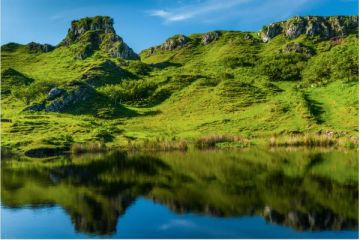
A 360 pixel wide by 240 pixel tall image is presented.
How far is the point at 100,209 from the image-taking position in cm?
4275

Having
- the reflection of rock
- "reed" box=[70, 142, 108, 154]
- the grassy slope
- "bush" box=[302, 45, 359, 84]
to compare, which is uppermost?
"bush" box=[302, 45, 359, 84]

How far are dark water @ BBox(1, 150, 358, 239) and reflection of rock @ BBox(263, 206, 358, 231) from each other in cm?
8

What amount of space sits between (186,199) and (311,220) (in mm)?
13637

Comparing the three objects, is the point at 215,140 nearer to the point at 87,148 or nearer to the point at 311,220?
the point at 87,148

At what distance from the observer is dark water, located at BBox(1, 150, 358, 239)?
35.4 m

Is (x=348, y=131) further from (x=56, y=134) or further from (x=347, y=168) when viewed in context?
(x=56, y=134)

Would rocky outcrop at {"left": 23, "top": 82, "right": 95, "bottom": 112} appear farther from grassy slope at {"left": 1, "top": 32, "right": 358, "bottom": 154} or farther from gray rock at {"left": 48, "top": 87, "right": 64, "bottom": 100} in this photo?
grassy slope at {"left": 1, "top": 32, "right": 358, "bottom": 154}

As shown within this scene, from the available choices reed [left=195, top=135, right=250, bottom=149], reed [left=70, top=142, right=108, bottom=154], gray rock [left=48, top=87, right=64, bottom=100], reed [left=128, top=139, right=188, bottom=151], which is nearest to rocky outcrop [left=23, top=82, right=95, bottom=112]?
gray rock [left=48, top=87, right=64, bottom=100]

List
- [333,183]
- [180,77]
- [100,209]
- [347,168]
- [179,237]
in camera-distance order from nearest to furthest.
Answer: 1. [179,237]
2. [100,209]
3. [333,183]
4. [347,168]
5. [180,77]

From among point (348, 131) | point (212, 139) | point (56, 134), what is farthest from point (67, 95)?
point (348, 131)

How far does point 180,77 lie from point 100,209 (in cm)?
15477

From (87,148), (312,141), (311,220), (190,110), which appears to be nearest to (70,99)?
(190,110)

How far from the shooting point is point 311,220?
36125 millimetres

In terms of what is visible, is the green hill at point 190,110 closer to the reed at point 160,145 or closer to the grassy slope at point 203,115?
the grassy slope at point 203,115
